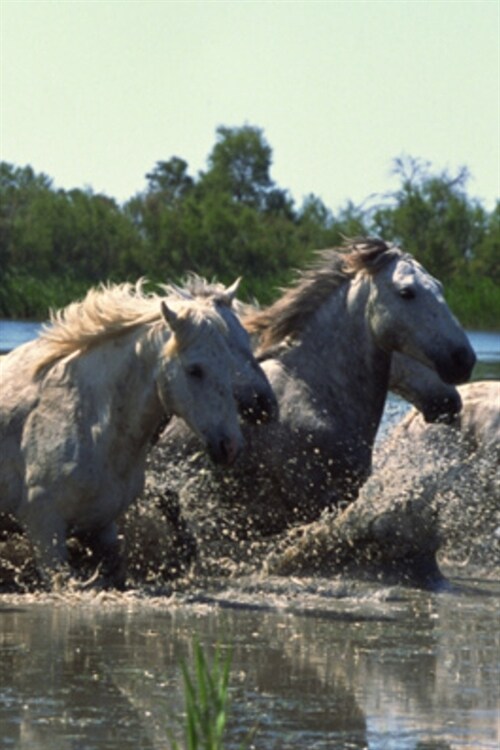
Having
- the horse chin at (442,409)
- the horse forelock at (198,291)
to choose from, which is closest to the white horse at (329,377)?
the horse chin at (442,409)

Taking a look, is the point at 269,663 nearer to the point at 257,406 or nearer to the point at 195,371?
the point at 195,371

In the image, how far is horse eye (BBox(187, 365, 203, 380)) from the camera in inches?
454

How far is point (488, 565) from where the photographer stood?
14719mm

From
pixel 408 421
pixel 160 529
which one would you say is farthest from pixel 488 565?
pixel 160 529

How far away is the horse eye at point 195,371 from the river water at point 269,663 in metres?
1.08

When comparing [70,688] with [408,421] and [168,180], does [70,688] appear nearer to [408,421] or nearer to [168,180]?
[408,421]

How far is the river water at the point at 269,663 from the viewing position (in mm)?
8484

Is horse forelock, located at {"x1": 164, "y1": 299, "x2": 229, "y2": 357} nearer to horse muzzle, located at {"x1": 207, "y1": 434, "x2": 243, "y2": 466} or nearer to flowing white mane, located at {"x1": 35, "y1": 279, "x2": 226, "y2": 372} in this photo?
flowing white mane, located at {"x1": 35, "y1": 279, "x2": 226, "y2": 372}

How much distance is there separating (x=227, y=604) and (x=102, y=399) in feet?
3.76

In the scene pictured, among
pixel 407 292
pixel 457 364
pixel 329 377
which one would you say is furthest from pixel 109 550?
pixel 407 292

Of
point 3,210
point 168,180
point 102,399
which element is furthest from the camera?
point 168,180

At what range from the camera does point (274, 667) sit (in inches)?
393

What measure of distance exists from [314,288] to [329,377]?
0.53m

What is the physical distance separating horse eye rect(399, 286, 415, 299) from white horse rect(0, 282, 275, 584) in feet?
5.32
